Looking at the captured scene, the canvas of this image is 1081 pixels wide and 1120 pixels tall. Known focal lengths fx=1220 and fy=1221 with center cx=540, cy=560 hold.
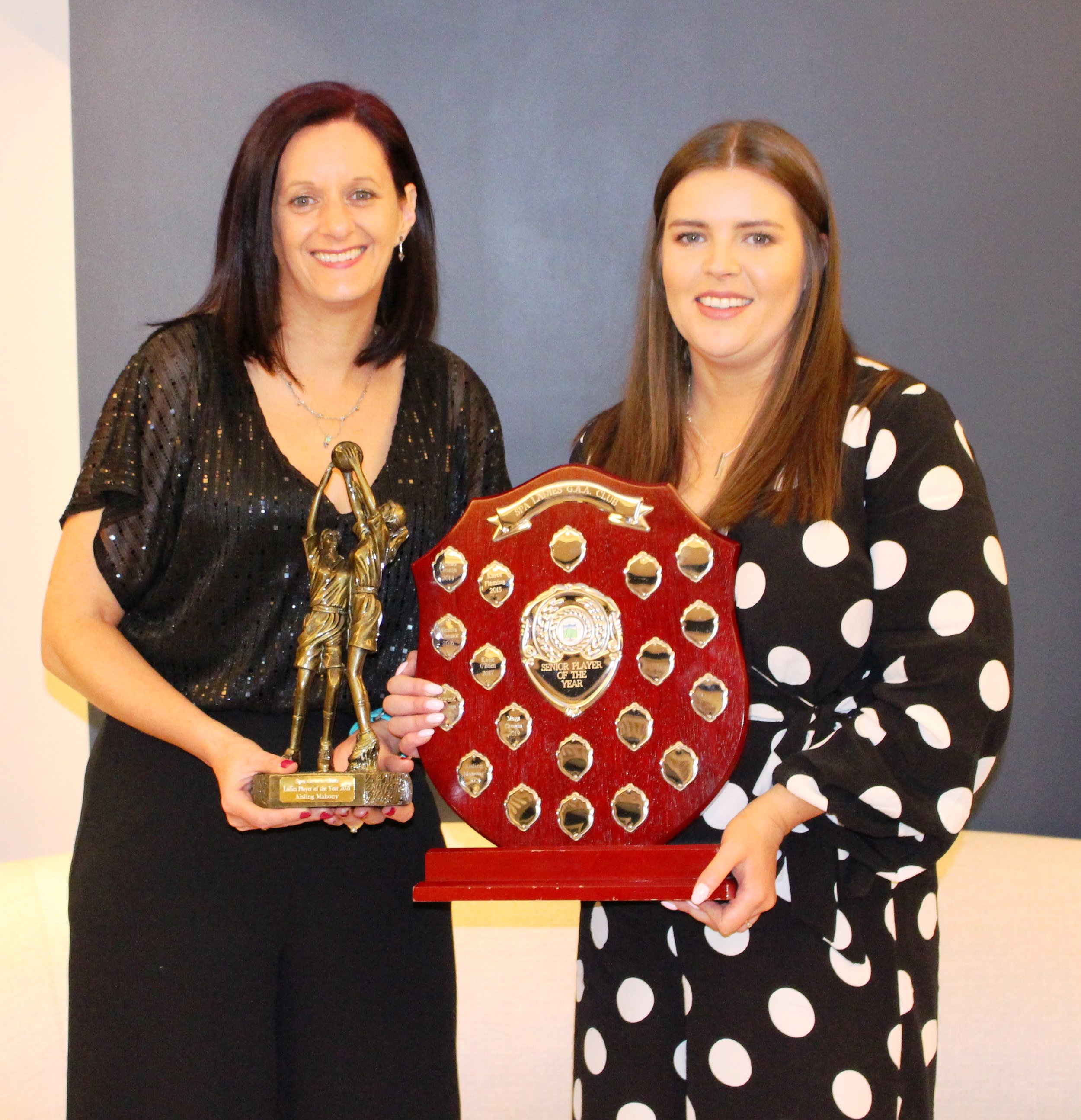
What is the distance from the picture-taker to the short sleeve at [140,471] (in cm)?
158

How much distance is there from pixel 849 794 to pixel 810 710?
0.44 feet

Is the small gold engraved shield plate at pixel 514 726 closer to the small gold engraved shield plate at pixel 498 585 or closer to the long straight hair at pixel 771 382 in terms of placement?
the small gold engraved shield plate at pixel 498 585

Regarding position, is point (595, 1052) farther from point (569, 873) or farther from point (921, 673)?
point (921, 673)

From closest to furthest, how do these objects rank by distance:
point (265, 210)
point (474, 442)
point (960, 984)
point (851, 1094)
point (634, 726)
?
point (851, 1094), point (634, 726), point (265, 210), point (474, 442), point (960, 984)

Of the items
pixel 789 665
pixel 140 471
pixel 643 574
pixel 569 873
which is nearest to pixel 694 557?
pixel 643 574

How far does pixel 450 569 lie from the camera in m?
1.48

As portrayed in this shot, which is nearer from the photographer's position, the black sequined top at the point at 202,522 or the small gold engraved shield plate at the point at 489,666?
the small gold engraved shield plate at the point at 489,666

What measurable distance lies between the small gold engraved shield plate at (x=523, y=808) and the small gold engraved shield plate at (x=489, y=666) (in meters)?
0.13

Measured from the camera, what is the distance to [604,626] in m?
1.44

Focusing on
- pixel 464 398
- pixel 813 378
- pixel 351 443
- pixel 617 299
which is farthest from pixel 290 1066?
pixel 617 299

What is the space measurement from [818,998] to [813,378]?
0.73 metres

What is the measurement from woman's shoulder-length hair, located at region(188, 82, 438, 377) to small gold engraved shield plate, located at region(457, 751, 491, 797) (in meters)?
0.62

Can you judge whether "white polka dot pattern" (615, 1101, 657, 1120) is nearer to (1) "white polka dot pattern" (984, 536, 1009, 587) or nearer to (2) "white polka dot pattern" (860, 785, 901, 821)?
(2) "white polka dot pattern" (860, 785, 901, 821)

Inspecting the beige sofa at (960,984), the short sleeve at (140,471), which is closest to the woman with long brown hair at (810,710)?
the short sleeve at (140,471)
